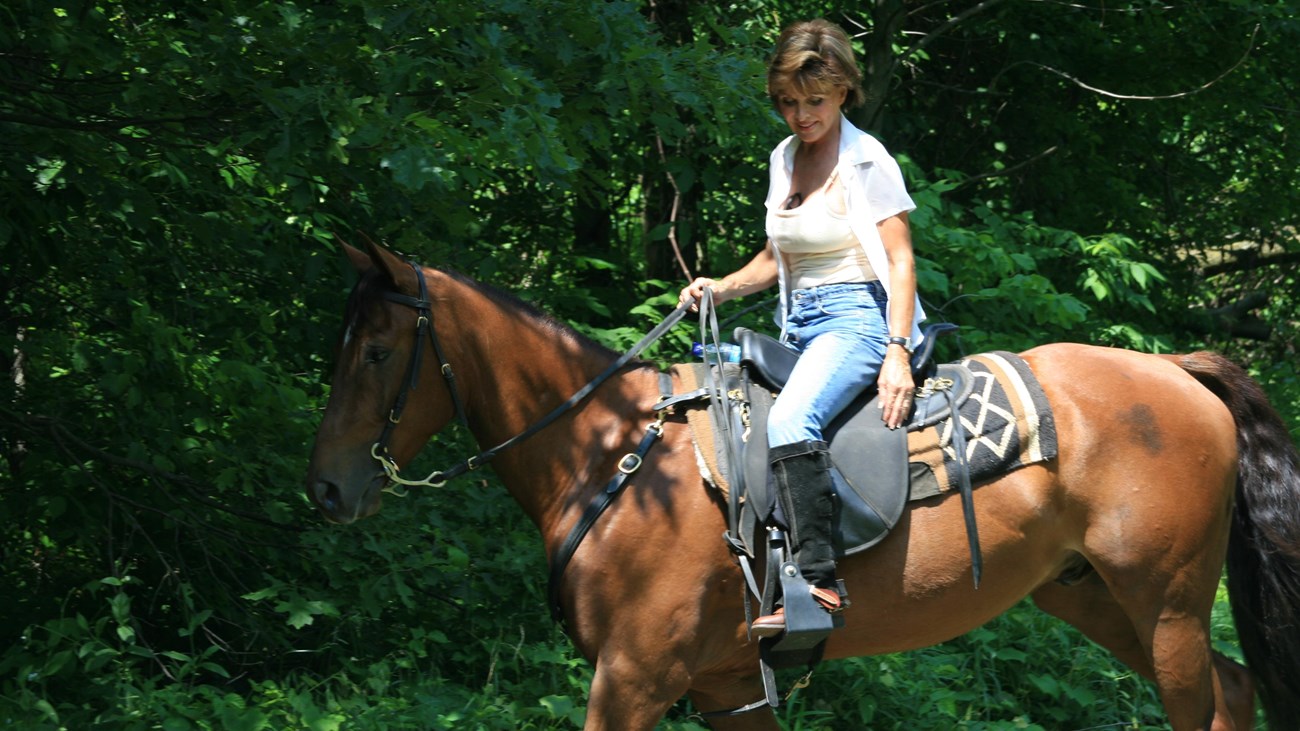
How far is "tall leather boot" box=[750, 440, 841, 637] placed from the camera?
3.56 metres

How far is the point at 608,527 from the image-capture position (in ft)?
12.1

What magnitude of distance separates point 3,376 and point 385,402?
282 centimetres

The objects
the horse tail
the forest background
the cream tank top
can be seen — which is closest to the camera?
the cream tank top

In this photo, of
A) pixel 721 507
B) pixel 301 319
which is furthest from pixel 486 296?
pixel 301 319

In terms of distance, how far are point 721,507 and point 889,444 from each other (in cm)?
55

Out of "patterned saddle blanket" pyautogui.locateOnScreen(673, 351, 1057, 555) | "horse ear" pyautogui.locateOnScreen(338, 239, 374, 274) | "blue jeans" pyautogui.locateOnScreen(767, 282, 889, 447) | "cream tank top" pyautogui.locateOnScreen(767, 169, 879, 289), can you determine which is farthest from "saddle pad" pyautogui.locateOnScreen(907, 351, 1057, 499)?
"horse ear" pyautogui.locateOnScreen(338, 239, 374, 274)

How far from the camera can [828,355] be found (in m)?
3.71

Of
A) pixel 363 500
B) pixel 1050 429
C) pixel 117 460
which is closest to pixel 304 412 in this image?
pixel 117 460

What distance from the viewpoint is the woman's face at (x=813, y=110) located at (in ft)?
12.3

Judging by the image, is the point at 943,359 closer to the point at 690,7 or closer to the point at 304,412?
the point at 690,7

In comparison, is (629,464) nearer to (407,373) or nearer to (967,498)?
(407,373)

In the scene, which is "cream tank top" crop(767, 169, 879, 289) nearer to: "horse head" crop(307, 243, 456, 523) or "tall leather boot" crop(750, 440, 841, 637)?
"tall leather boot" crop(750, 440, 841, 637)

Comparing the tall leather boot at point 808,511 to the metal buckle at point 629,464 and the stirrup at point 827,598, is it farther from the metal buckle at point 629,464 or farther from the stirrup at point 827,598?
the metal buckle at point 629,464

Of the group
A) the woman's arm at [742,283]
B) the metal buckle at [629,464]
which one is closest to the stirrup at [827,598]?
the metal buckle at [629,464]
